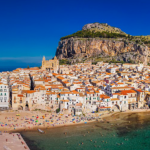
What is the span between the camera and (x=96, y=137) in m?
33.0

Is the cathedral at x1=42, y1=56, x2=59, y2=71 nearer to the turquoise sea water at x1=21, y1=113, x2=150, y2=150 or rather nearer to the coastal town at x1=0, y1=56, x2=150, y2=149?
the coastal town at x1=0, y1=56, x2=150, y2=149

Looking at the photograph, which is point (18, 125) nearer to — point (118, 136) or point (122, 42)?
point (118, 136)

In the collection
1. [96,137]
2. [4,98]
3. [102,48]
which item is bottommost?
[96,137]

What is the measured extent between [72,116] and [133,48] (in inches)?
3799

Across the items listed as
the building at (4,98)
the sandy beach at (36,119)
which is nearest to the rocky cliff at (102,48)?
the building at (4,98)

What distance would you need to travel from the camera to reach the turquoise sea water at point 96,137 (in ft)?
99.4

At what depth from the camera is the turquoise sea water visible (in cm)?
3030

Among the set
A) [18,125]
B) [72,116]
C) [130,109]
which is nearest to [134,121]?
[130,109]

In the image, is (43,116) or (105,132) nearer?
(105,132)

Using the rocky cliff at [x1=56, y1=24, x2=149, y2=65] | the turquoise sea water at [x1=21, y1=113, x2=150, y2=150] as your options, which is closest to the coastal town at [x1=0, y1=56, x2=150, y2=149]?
the turquoise sea water at [x1=21, y1=113, x2=150, y2=150]

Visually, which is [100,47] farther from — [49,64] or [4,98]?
[4,98]

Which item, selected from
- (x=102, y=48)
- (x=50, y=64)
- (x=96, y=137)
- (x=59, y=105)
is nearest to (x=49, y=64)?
(x=50, y=64)

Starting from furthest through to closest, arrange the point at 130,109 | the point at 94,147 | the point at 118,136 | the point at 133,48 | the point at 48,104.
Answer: the point at 133,48 → the point at 130,109 → the point at 48,104 → the point at 118,136 → the point at 94,147

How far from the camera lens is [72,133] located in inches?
1345
